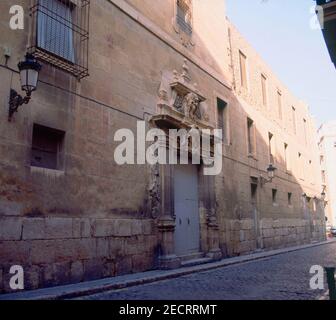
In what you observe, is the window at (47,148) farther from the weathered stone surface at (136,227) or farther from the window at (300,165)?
the window at (300,165)

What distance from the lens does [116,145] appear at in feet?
26.2

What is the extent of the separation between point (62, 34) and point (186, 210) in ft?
18.8

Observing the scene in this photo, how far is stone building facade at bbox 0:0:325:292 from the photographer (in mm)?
6051

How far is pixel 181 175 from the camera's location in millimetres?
10664

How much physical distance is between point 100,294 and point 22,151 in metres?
2.58

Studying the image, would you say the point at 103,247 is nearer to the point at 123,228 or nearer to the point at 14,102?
the point at 123,228

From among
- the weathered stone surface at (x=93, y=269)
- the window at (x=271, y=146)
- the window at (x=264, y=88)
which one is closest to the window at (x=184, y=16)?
the window at (x=264, y=88)

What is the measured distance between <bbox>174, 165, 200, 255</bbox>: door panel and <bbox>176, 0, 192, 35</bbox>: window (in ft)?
14.4

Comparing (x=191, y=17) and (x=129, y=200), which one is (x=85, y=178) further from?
(x=191, y=17)

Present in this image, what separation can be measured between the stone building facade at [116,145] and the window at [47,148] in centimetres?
2

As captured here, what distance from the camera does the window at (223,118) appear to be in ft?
44.3

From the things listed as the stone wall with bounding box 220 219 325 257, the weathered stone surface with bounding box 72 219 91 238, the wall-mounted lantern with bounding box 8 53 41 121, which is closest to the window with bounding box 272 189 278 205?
the stone wall with bounding box 220 219 325 257

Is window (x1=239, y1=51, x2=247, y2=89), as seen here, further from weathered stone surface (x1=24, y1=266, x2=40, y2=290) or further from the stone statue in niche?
weathered stone surface (x1=24, y1=266, x2=40, y2=290)
